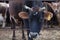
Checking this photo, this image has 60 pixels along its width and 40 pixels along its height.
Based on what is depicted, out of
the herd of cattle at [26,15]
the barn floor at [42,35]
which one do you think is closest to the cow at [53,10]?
the herd of cattle at [26,15]

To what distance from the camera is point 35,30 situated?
13.5ft

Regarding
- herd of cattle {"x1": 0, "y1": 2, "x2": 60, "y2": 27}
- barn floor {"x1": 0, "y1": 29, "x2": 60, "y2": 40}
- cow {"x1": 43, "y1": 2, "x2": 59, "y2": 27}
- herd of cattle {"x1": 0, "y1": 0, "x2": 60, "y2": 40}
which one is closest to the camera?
herd of cattle {"x1": 0, "y1": 0, "x2": 60, "y2": 40}

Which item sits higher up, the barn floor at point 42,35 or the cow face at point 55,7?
the cow face at point 55,7

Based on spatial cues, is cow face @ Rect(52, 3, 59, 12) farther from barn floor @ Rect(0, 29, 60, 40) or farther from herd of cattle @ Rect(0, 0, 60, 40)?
barn floor @ Rect(0, 29, 60, 40)

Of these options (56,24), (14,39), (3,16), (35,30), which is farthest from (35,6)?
(56,24)

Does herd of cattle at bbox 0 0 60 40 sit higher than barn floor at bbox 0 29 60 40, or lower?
higher

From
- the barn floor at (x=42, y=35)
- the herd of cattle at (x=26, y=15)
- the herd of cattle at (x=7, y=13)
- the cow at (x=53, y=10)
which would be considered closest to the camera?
the herd of cattle at (x=26, y=15)

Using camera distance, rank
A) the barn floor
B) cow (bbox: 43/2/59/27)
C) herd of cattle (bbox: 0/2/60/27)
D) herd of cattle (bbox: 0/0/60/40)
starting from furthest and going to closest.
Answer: cow (bbox: 43/2/59/27), herd of cattle (bbox: 0/2/60/27), the barn floor, herd of cattle (bbox: 0/0/60/40)

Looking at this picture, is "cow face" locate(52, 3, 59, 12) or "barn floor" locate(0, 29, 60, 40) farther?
"cow face" locate(52, 3, 59, 12)

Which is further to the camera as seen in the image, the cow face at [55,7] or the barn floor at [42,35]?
the cow face at [55,7]

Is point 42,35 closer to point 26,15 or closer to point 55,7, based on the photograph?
point 55,7

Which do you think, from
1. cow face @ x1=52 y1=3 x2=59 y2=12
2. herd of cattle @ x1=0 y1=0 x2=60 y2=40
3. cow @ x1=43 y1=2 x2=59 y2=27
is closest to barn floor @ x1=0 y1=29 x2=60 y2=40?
herd of cattle @ x1=0 y1=0 x2=60 y2=40

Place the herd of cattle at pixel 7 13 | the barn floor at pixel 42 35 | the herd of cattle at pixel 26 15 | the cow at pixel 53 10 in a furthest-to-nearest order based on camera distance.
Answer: the cow at pixel 53 10
the herd of cattle at pixel 7 13
the barn floor at pixel 42 35
the herd of cattle at pixel 26 15

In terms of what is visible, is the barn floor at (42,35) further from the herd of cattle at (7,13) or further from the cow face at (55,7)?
the cow face at (55,7)
